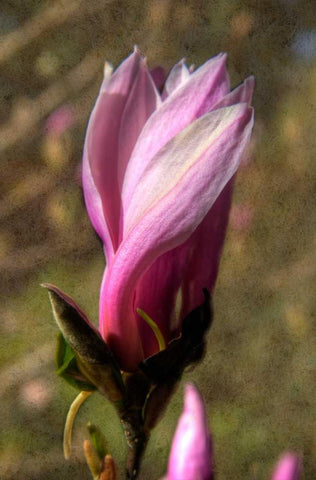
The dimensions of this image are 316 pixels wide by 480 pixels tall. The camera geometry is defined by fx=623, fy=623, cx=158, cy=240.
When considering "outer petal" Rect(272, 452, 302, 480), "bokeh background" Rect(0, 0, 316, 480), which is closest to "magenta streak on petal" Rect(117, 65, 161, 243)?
"outer petal" Rect(272, 452, 302, 480)

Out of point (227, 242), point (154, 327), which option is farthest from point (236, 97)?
point (227, 242)

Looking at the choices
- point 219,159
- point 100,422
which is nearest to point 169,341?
point 219,159

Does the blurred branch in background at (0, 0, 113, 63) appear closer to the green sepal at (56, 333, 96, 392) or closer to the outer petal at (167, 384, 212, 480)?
the green sepal at (56, 333, 96, 392)

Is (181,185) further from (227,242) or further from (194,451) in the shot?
(227,242)

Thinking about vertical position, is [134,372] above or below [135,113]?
below

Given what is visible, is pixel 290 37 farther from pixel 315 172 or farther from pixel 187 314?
pixel 187 314

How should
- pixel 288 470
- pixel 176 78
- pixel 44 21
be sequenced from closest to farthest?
pixel 288 470
pixel 176 78
pixel 44 21
